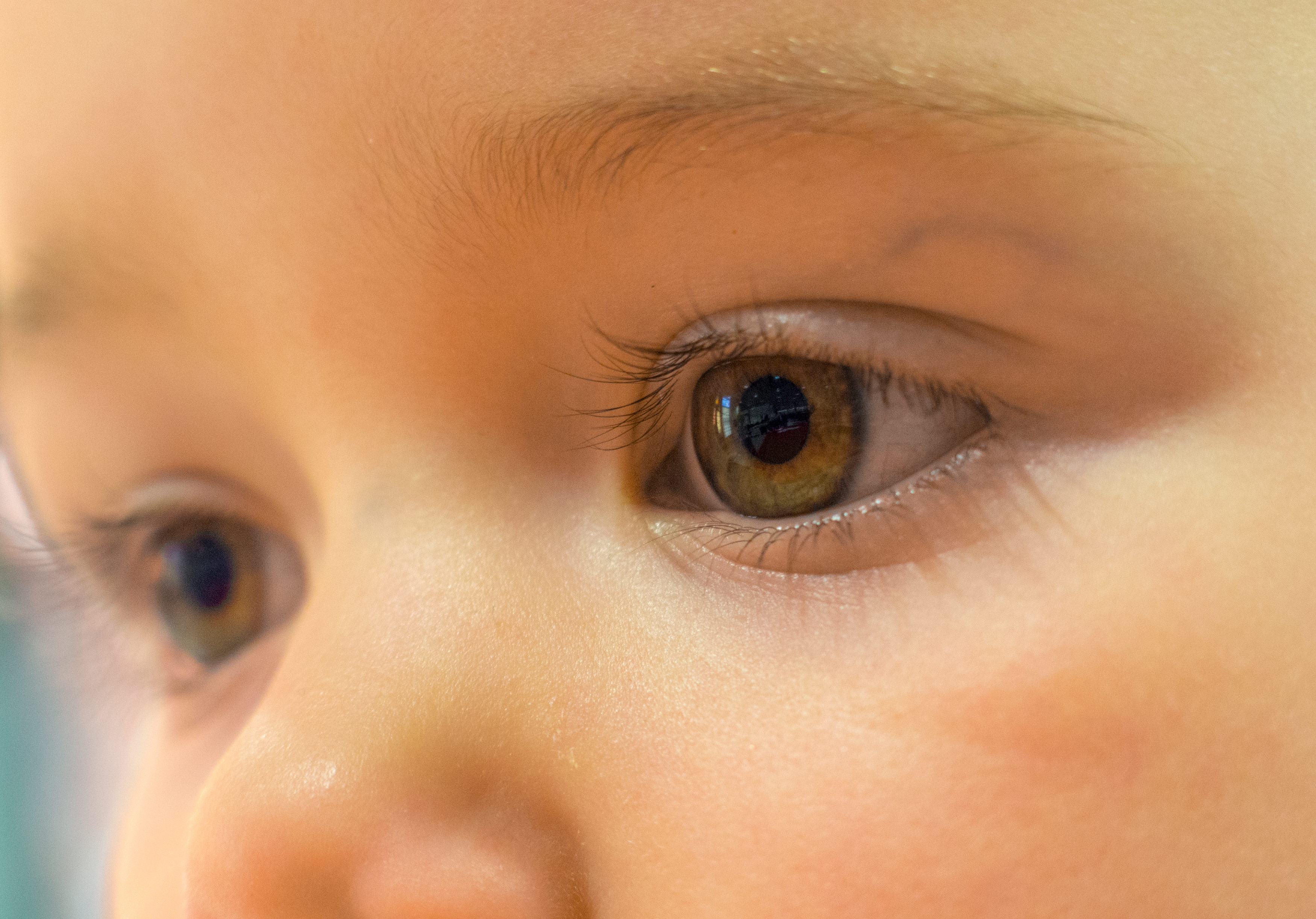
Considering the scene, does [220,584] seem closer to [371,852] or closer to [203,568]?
[203,568]

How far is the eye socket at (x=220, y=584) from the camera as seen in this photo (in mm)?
516

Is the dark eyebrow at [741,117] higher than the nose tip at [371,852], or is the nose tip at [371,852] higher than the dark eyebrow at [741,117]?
the dark eyebrow at [741,117]

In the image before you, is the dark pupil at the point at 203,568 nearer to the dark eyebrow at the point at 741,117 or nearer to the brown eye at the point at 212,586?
the brown eye at the point at 212,586

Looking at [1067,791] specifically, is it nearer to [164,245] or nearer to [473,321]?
[473,321]

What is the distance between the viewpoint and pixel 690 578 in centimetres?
35

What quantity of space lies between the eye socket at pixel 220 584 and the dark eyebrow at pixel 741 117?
0.25m

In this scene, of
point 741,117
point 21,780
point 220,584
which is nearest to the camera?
point 741,117

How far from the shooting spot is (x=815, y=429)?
0.35m

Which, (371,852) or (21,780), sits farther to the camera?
(21,780)

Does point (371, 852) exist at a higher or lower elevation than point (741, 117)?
lower

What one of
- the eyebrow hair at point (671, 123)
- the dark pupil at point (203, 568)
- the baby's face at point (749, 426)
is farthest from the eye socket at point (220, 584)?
the eyebrow hair at point (671, 123)

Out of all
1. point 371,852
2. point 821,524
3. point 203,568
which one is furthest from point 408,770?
point 203,568

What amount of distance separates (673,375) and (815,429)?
0.05m

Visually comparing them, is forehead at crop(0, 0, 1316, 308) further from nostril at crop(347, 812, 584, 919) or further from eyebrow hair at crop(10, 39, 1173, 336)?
nostril at crop(347, 812, 584, 919)
